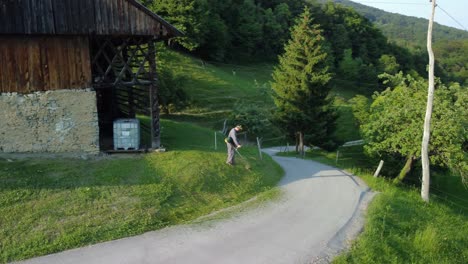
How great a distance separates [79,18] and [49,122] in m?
4.16

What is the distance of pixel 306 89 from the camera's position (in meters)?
31.1

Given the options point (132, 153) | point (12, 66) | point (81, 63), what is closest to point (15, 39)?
point (12, 66)

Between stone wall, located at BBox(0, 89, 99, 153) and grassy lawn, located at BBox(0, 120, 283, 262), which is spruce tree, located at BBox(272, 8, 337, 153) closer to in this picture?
grassy lawn, located at BBox(0, 120, 283, 262)

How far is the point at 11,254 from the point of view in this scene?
32.8 feet

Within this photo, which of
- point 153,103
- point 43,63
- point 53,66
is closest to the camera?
point 43,63

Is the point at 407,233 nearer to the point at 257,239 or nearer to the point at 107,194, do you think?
the point at 257,239

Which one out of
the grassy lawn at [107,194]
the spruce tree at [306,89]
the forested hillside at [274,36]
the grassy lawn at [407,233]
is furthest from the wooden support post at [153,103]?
the forested hillside at [274,36]

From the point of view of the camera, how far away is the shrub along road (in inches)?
401

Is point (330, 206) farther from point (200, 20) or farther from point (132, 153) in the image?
point (200, 20)

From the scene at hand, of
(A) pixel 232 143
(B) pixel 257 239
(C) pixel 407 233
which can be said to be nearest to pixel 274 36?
(A) pixel 232 143

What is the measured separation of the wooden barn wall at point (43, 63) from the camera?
15.6 m

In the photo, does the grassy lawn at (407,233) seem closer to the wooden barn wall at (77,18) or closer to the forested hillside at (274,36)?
the wooden barn wall at (77,18)

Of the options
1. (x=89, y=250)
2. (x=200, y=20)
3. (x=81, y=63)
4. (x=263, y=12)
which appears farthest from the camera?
(x=263, y=12)

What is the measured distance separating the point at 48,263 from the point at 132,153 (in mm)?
8108
